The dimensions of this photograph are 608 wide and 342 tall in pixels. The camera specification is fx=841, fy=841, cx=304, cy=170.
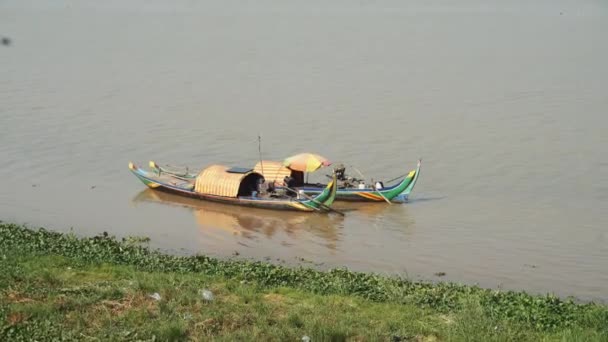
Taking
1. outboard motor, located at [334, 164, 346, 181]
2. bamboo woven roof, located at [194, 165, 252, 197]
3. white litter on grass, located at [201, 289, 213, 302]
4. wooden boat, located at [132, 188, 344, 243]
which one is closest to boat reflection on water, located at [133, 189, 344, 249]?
wooden boat, located at [132, 188, 344, 243]

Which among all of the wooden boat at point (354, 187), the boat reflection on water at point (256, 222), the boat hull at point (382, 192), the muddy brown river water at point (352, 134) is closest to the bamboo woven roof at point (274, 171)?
the wooden boat at point (354, 187)

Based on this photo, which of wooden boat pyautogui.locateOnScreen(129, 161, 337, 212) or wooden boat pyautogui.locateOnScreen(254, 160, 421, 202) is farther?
wooden boat pyautogui.locateOnScreen(254, 160, 421, 202)

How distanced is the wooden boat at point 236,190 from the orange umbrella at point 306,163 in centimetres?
58

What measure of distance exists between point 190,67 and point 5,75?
763cm

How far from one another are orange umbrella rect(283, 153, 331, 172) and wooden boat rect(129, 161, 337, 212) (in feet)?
1.89

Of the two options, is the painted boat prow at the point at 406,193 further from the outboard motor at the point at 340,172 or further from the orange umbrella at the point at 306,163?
the orange umbrella at the point at 306,163

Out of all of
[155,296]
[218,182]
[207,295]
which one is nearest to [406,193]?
[218,182]

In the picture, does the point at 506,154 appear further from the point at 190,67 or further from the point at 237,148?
the point at 190,67

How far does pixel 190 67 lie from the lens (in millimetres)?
35406

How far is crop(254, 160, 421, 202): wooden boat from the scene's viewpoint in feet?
57.9

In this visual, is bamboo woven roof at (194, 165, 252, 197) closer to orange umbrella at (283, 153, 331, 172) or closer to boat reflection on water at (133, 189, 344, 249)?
boat reflection on water at (133, 189, 344, 249)

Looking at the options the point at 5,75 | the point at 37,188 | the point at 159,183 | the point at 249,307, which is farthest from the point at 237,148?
the point at 5,75

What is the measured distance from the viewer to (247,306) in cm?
895

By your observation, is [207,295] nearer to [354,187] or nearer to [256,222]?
[256,222]
